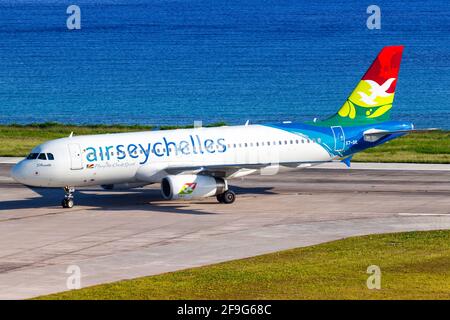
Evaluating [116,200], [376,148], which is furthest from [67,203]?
[376,148]

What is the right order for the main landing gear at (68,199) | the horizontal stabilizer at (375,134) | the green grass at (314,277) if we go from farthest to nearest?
1. the horizontal stabilizer at (375,134)
2. the main landing gear at (68,199)
3. the green grass at (314,277)

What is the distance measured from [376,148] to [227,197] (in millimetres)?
31324

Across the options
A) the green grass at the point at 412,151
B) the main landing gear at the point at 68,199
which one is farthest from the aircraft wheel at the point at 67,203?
the green grass at the point at 412,151

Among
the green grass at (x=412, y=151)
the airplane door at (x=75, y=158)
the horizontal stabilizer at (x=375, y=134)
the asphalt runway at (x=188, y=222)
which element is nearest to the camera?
the asphalt runway at (x=188, y=222)

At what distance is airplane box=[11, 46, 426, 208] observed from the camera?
203 feet

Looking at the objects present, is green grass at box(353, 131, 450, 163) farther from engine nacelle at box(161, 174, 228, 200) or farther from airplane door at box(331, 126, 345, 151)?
engine nacelle at box(161, 174, 228, 200)

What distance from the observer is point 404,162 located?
83750mm

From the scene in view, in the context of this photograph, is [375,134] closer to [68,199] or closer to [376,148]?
[68,199]

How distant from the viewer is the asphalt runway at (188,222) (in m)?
48.3

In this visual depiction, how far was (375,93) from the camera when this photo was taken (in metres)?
71.9

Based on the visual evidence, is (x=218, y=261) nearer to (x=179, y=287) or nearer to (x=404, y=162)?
(x=179, y=287)

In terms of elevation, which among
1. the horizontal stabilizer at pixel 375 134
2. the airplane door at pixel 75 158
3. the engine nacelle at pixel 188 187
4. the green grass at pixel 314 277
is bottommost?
the green grass at pixel 314 277

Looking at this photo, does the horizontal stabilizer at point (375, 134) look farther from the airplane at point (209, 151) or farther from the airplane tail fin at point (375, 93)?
the airplane tail fin at point (375, 93)

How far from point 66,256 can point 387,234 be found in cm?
1558
